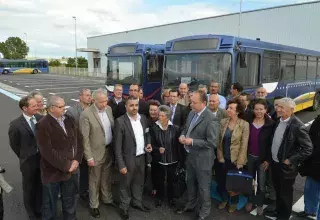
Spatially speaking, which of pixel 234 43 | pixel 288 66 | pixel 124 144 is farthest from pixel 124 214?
pixel 288 66

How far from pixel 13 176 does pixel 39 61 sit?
2074 inches

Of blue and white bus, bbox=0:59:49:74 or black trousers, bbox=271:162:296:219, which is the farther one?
blue and white bus, bbox=0:59:49:74

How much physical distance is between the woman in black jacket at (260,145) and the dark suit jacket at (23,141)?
10.6 ft

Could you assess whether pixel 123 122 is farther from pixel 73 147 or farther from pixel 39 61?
pixel 39 61

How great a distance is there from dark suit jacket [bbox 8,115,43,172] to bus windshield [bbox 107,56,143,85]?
20.3 ft

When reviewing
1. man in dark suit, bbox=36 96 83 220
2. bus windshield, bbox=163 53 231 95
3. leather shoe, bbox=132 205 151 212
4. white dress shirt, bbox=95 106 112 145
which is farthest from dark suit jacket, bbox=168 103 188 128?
bus windshield, bbox=163 53 231 95

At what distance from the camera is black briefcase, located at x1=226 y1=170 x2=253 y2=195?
3886 millimetres

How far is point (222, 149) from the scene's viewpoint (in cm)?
410

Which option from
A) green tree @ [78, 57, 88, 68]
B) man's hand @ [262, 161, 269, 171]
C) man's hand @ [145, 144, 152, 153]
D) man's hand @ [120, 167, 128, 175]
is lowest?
man's hand @ [120, 167, 128, 175]

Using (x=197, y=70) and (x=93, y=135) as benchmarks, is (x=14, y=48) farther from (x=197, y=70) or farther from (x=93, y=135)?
(x=93, y=135)

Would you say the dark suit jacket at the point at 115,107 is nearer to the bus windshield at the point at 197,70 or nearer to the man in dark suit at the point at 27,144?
the man in dark suit at the point at 27,144

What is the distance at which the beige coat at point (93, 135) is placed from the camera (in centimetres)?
378

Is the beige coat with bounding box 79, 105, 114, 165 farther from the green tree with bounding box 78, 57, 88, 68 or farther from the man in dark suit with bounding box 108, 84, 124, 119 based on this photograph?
the green tree with bounding box 78, 57, 88, 68

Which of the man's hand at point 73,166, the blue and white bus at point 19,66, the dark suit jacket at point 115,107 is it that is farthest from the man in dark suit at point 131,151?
the blue and white bus at point 19,66
